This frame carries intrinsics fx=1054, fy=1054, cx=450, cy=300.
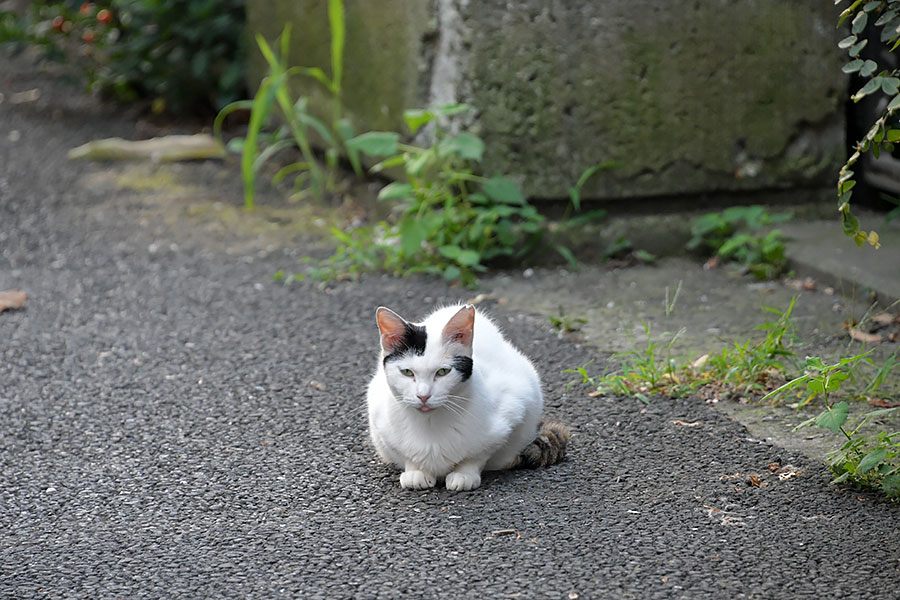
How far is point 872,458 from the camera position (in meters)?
2.72

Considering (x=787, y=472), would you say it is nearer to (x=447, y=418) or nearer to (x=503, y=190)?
(x=447, y=418)

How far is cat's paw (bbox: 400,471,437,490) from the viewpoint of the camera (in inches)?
113

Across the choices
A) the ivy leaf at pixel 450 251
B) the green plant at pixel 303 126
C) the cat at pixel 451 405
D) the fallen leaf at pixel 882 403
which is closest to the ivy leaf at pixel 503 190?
the ivy leaf at pixel 450 251

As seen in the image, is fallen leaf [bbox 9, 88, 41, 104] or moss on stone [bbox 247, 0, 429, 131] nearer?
moss on stone [bbox 247, 0, 429, 131]

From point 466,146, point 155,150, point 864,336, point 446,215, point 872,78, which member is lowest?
point 155,150

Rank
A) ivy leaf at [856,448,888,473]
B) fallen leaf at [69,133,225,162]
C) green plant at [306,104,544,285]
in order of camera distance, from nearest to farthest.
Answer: ivy leaf at [856,448,888,473]
green plant at [306,104,544,285]
fallen leaf at [69,133,225,162]

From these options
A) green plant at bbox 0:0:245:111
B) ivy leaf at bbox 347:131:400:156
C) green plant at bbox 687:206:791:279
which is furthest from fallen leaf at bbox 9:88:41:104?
green plant at bbox 687:206:791:279

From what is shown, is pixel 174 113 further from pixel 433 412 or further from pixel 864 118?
pixel 433 412

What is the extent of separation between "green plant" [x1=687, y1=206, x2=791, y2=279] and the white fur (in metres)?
2.21

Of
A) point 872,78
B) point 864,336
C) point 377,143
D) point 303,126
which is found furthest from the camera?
point 303,126

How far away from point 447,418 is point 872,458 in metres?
1.10

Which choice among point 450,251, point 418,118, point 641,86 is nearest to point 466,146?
point 418,118

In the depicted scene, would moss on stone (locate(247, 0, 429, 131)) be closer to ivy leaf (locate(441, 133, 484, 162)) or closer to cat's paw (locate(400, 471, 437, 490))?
ivy leaf (locate(441, 133, 484, 162))

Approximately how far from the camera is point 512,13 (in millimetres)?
4863
